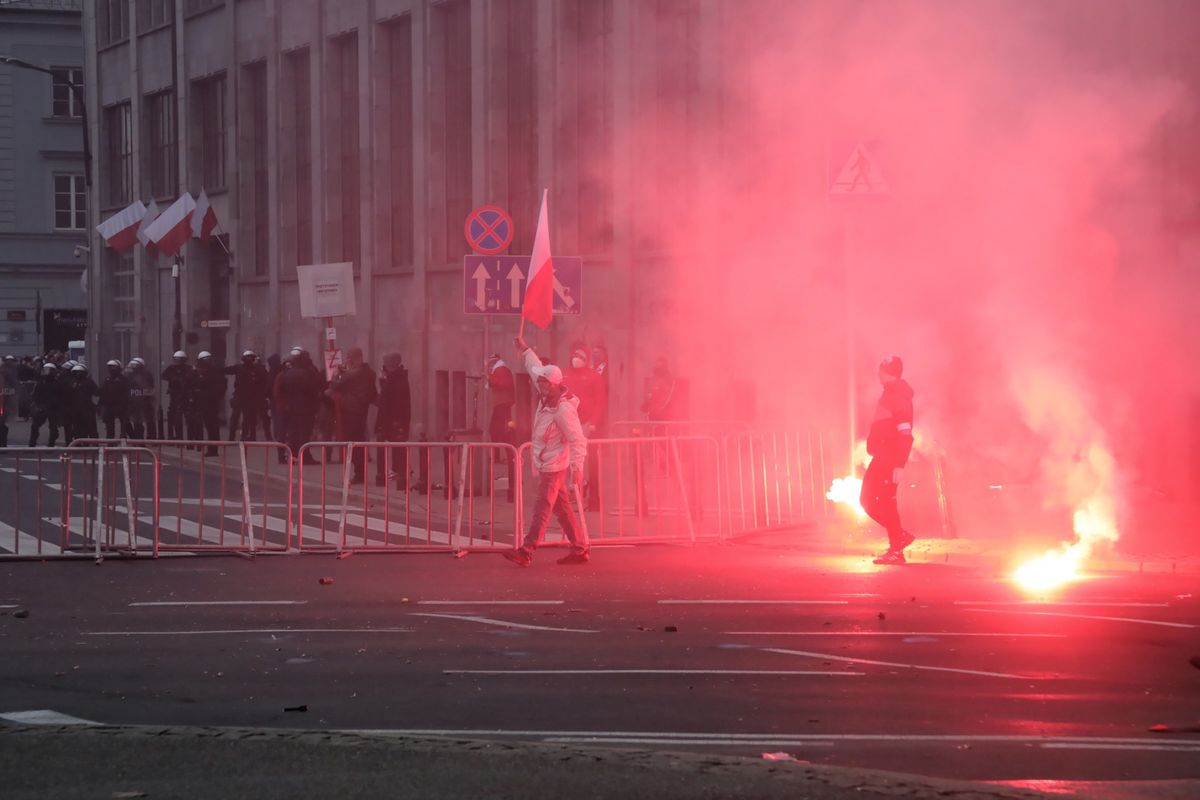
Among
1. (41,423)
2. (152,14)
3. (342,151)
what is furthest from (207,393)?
(152,14)

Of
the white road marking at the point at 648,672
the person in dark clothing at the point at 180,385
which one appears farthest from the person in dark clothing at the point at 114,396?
the white road marking at the point at 648,672

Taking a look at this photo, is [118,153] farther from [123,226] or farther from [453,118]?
[453,118]

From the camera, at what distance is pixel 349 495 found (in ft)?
46.2

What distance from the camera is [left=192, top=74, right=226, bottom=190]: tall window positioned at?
37781mm

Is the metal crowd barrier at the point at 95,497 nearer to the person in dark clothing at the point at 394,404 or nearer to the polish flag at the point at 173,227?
the person in dark clothing at the point at 394,404

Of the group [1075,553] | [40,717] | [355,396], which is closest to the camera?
[40,717]

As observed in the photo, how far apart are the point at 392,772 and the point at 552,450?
6.95 meters

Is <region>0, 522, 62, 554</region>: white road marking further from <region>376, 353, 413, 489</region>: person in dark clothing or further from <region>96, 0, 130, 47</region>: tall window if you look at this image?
<region>96, 0, 130, 47</region>: tall window

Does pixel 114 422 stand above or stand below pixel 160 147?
below

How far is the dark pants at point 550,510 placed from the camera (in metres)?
12.5

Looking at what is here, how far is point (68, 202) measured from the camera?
56.2 metres

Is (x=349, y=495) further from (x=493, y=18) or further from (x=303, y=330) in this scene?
(x=303, y=330)

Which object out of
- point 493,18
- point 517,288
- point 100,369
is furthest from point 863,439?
point 100,369

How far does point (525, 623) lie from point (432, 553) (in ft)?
13.1
